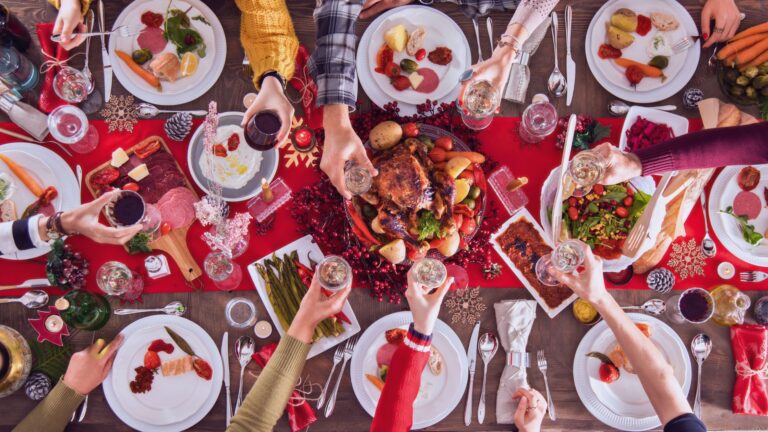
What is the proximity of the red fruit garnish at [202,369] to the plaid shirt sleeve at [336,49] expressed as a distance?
1141 mm

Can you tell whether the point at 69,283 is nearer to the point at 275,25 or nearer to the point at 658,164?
the point at 275,25

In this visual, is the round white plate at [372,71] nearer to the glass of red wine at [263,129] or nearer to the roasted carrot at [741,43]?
the glass of red wine at [263,129]

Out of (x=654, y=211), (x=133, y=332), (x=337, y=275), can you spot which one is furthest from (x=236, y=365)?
→ (x=654, y=211)

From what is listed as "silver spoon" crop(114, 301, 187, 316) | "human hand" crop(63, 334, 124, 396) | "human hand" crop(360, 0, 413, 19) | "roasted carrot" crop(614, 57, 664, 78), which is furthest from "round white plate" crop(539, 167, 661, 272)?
"human hand" crop(63, 334, 124, 396)

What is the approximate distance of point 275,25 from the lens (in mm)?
2078

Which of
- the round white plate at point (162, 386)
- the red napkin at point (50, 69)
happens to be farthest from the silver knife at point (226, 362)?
the red napkin at point (50, 69)

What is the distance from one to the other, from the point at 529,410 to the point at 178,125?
1833 mm

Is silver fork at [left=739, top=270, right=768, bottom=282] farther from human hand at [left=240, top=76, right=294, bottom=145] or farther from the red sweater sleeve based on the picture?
human hand at [left=240, top=76, right=294, bottom=145]

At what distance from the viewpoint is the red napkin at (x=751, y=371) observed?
2160 mm

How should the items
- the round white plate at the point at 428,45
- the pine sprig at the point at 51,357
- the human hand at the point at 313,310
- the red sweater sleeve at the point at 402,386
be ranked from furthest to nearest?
the round white plate at the point at 428,45 → the pine sprig at the point at 51,357 → the human hand at the point at 313,310 → the red sweater sleeve at the point at 402,386

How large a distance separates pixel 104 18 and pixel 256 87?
75cm

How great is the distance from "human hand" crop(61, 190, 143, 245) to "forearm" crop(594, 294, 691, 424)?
1834mm

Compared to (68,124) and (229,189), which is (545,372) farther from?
(68,124)

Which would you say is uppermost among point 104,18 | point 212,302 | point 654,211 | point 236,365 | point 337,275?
point 104,18
